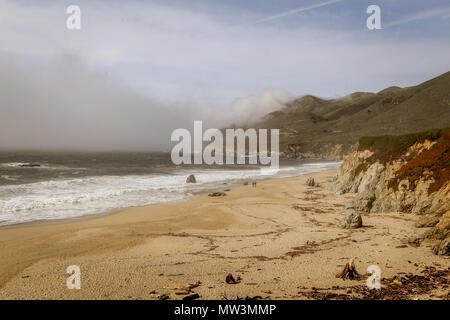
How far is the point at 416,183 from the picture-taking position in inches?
811

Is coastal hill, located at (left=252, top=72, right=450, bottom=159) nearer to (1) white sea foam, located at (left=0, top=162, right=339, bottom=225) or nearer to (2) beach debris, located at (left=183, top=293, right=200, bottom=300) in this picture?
(1) white sea foam, located at (left=0, top=162, right=339, bottom=225)

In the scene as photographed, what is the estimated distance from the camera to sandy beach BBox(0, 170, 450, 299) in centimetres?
921

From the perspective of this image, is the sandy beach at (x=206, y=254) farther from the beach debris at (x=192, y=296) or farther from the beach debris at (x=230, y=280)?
the beach debris at (x=192, y=296)

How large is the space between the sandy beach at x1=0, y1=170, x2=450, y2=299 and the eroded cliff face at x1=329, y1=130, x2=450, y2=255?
114 cm

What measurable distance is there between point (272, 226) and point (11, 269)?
13.6 m

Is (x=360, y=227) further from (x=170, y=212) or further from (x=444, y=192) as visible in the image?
(x=170, y=212)

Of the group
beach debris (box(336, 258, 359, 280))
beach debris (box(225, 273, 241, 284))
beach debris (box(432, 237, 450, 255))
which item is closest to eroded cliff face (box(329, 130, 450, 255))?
beach debris (box(432, 237, 450, 255))

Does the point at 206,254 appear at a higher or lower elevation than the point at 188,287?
lower

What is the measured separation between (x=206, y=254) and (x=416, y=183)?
16901 mm

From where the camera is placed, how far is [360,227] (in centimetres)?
1716

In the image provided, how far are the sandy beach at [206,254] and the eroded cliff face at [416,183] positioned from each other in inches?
44.9

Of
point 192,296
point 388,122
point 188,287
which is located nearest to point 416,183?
point 188,287

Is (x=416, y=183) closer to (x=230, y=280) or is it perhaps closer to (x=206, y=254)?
(x=206, y=254)
